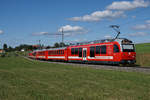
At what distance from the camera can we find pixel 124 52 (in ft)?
72.5

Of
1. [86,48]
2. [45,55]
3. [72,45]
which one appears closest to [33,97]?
[86,48]

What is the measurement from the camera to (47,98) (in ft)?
24.0

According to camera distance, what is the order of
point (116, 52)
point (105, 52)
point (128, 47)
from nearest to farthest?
point (116, 52)
point (128, 47)
point (105, 52)

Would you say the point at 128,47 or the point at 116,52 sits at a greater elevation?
the point at 128,47

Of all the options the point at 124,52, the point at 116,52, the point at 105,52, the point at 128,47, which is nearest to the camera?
the point at 124,52

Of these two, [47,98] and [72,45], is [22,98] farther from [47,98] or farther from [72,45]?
[72,45]

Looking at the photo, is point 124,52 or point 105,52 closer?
point 124,52

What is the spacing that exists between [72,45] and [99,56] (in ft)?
31.3

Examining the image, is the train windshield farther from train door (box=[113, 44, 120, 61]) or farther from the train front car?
train door (box=[113, 44, 120, 61])

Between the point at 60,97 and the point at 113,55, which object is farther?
the point at 113,55

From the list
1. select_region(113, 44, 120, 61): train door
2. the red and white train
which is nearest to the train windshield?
the red and white train

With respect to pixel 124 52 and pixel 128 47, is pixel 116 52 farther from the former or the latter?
pixel 128 47

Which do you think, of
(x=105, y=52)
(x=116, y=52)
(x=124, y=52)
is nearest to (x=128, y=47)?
(x=124, y=52)

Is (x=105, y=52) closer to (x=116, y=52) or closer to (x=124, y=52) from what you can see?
(x=116, y=52)
